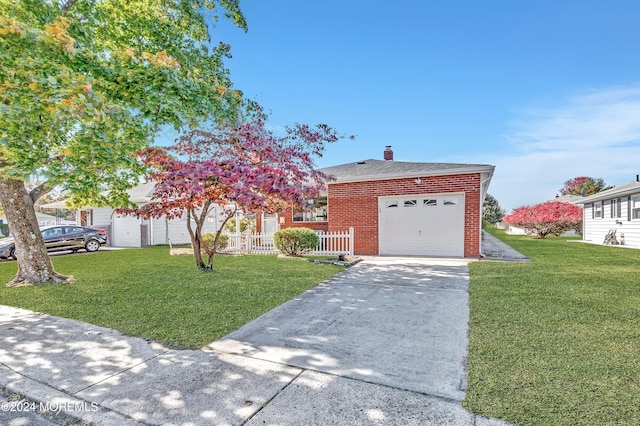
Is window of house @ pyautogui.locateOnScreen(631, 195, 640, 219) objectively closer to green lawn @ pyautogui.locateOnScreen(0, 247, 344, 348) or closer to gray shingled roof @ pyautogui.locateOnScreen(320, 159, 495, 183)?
gray shingled roof @ pyautogui.locateOnScreen(320, 159, 495, 183)

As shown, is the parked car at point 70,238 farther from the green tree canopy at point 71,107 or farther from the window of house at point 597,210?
the window of house at point 597,210

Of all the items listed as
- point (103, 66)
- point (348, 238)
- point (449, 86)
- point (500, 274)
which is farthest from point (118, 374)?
point (449, 86)

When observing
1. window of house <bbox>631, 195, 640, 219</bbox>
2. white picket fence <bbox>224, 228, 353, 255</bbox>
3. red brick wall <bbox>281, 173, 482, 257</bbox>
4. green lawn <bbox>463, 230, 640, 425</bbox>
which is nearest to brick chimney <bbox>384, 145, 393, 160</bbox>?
Answer: red brick wall <bbox>281, 173, 482, 257</bbox>

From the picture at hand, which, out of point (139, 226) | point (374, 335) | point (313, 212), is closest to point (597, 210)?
point (313, 212)

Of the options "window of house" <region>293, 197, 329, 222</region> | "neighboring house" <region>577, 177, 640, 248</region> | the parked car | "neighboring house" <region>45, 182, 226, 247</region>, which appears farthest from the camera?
"neighboring house" <region>45, 182, 226, 247</region>

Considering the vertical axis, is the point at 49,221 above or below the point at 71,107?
below

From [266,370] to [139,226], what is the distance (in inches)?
721

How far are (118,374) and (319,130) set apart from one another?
9.53 m

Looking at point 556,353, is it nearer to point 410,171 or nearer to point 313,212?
point 410,171

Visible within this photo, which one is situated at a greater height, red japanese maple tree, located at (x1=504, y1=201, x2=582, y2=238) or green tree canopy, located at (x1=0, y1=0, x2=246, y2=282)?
green tree canopy, located at (x1=0, y1=0, x2=246, y2=282)

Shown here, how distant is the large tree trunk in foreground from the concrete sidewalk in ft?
8.33

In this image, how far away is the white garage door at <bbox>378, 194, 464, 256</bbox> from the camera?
10.8 m

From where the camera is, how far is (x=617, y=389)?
8.02 feet

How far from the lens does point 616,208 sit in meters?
17.0
